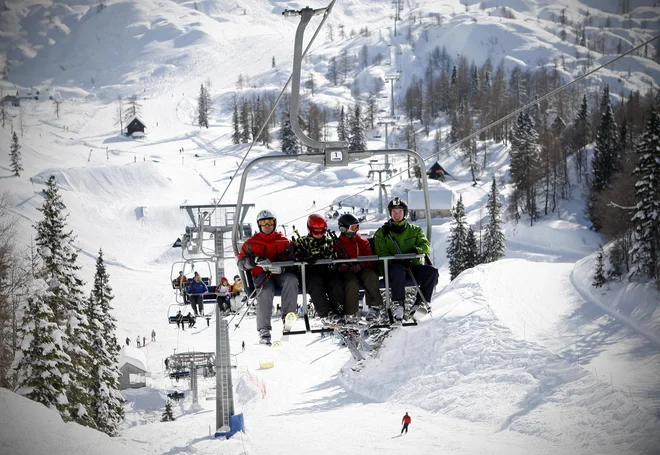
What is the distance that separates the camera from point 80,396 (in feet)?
67.8

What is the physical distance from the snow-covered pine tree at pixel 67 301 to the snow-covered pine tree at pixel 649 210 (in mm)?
25278

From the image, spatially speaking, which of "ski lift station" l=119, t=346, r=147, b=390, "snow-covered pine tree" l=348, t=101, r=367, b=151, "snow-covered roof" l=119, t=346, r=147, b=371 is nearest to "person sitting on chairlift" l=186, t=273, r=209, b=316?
"snow-covered roof" l=119, t=346, r=147, b=371

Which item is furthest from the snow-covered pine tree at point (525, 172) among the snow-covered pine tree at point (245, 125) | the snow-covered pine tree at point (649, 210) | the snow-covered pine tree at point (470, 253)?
the snow-covered pine tree at point (245, 125)

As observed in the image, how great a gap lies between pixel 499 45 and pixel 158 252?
443ft

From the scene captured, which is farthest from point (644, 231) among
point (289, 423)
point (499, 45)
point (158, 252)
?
point (499, 45)

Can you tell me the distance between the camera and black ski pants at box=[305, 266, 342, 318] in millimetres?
9273

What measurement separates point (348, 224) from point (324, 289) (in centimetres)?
101

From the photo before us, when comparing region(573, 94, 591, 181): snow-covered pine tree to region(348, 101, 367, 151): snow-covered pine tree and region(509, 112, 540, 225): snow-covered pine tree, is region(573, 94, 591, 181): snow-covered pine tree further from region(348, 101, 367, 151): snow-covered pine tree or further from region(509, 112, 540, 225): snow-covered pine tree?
region(348, 101, 367, 151): snow-covered pine tree

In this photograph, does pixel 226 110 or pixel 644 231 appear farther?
pixel 226 110

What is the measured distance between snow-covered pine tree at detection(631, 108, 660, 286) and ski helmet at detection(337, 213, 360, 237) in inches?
1028

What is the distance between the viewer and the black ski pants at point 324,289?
927cm

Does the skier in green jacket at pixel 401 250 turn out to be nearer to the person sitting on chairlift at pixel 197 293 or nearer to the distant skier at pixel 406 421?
the person sitting on chairlift at pixel 197 293

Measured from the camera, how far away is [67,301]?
22.1 meters

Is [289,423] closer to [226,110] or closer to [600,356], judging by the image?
[600,356]
